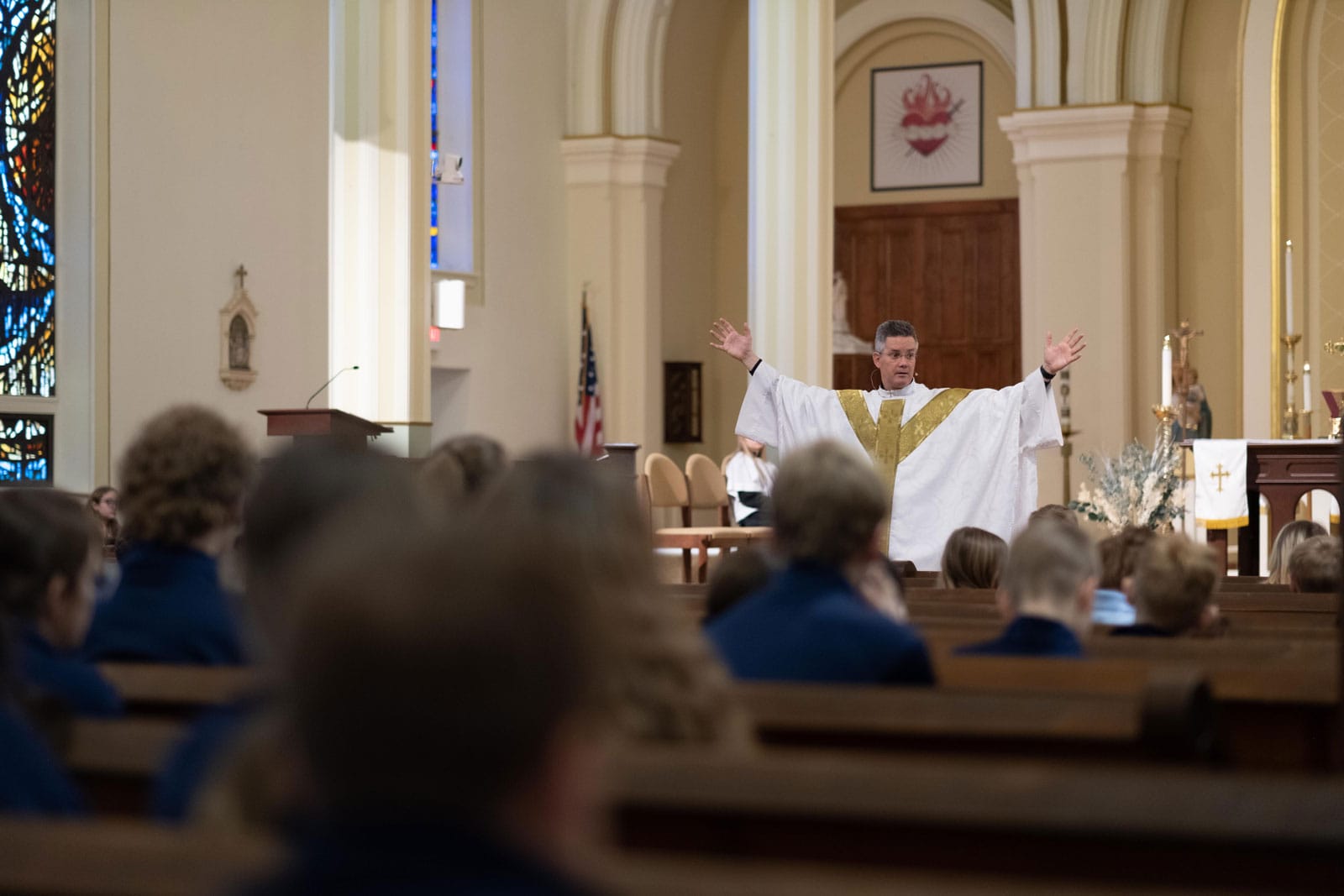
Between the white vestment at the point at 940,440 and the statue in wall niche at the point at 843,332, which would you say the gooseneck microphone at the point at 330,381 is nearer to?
the white vestment at the point at 940,440

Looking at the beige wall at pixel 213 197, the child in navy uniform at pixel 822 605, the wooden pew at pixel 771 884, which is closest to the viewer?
the wooden pew at pixel 771 884

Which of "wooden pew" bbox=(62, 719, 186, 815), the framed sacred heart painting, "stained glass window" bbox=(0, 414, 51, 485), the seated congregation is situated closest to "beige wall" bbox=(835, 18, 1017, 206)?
the framed sacred heart painting

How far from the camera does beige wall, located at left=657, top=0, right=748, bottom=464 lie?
56.8 ft

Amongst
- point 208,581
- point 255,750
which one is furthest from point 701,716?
point 208,581

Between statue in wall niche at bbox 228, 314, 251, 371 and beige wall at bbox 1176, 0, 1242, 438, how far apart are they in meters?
7.58

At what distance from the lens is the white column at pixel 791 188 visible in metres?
11.2

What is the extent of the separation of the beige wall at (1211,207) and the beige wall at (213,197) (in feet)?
22.9

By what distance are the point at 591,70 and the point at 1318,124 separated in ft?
19.7

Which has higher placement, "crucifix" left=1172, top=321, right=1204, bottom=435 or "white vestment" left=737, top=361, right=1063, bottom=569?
"crucifix" left=1172, top=321, right=1204, bottom=435

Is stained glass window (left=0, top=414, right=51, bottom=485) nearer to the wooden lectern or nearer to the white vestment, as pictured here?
the wooden lectern

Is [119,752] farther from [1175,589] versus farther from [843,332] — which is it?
[843,332]

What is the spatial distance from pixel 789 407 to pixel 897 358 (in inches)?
24.6

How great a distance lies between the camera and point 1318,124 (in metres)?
14.8

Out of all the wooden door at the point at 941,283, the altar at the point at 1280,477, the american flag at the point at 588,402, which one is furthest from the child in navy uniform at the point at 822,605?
the wooden door at the point at 941,283
